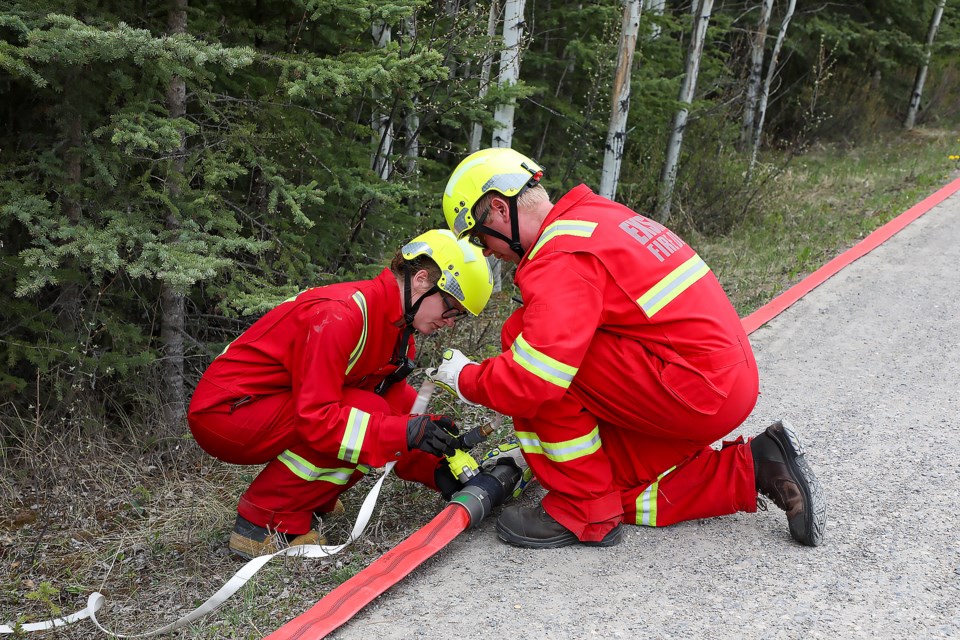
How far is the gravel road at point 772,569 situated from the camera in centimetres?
285

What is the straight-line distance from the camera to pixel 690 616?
2.88 meters

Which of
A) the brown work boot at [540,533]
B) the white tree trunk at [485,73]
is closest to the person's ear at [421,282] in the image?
the brown work boot at [540,533]

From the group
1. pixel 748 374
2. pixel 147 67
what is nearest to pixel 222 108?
pixel 147 67

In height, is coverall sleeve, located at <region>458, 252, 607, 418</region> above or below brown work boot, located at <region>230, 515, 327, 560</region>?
above

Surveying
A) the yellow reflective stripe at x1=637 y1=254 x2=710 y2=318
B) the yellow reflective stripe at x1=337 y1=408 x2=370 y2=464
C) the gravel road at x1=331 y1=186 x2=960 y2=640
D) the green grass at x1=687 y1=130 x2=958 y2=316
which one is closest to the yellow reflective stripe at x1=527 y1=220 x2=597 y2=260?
the yellow reflective stripe at x1=637 y1=254 x2=710 y2=318

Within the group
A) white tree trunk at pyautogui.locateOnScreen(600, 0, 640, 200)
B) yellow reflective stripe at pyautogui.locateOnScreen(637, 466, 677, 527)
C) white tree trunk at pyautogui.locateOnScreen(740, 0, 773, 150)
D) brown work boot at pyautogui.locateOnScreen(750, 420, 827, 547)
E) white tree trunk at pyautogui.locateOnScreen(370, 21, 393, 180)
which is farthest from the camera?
white tree trunk at pyautogui.locateOnScreen(740, 0, 773, 150)

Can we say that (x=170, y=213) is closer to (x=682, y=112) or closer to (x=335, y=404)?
(x=335, y=404)

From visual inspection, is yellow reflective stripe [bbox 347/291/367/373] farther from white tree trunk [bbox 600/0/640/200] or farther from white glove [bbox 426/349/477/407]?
white tree trunk [bbox 600/0/640/200]

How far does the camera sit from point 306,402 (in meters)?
3.36

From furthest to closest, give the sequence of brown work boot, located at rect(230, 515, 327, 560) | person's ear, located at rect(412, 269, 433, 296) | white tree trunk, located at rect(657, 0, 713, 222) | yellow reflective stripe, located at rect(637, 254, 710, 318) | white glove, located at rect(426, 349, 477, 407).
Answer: white tree trunk, located at rect(657, 0, 713, 222), brown work boot, located at rect(230, 515, 327, 560), person's ear, located at rect(412, 269, 433, 296), white glove, located at rect(426, 349, 477, 407), yellow reflective stripe, located at rect(637, 254, 710, 318)

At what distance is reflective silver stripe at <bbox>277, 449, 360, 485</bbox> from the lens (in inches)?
144

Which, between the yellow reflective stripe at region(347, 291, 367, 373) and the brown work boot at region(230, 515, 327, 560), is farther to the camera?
the brown work boot at region(230, 515, 327, 560)

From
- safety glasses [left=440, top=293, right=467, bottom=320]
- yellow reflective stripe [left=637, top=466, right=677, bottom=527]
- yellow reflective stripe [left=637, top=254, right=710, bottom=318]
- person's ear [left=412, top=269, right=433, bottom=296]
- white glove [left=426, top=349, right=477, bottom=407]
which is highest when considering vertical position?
yellow reflective stripe [left=637, top=254, right=710, bottom=318]

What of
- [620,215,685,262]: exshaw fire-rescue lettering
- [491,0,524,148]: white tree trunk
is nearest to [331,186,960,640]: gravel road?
[620,215,685,262]: exshaw fire-rescue lettering
